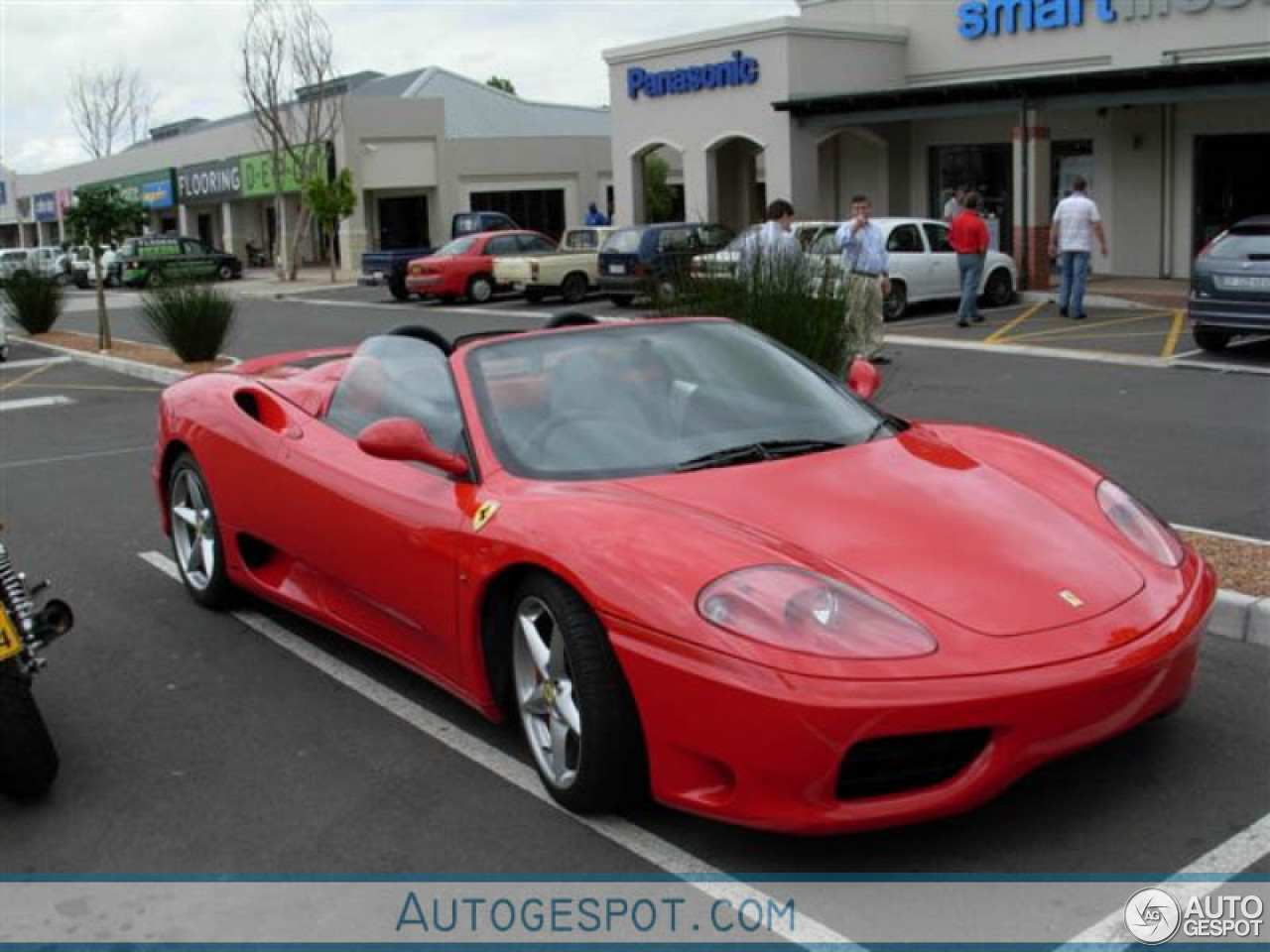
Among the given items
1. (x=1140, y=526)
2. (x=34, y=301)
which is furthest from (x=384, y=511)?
(x=34, y=301)

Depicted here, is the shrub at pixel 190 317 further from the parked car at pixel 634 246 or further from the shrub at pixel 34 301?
the shrub at pixel 34 301

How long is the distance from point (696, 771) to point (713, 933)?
42 centimetres

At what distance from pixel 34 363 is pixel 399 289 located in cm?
1229

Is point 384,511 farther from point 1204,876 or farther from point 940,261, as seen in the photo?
point 940,261

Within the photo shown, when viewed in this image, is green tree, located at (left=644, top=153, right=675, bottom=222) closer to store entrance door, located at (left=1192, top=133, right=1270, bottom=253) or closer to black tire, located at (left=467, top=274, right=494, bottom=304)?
black tire, located at (left=467, top=274, right=494, bottom=304)

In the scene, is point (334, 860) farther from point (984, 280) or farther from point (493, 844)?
point (984, 280)

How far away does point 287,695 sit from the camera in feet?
17.5

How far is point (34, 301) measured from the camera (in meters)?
24.2

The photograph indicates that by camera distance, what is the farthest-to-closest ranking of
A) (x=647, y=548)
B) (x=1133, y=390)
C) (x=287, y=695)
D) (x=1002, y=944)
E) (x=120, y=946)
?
1. (x=1133, y=390)
2. (x=287, y=695)
3. (x=647, y=548)
4. (x=120, y=946)
5. (x=1002, y=944)

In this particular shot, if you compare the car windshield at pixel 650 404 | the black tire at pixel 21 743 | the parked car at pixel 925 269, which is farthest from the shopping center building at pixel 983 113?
the black tire at pixel 21 743

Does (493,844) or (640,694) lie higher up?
(640,694)

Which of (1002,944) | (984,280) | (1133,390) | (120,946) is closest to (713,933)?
(1002,944)

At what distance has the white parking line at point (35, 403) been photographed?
15.1m

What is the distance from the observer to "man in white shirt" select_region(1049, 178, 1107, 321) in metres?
17.9
